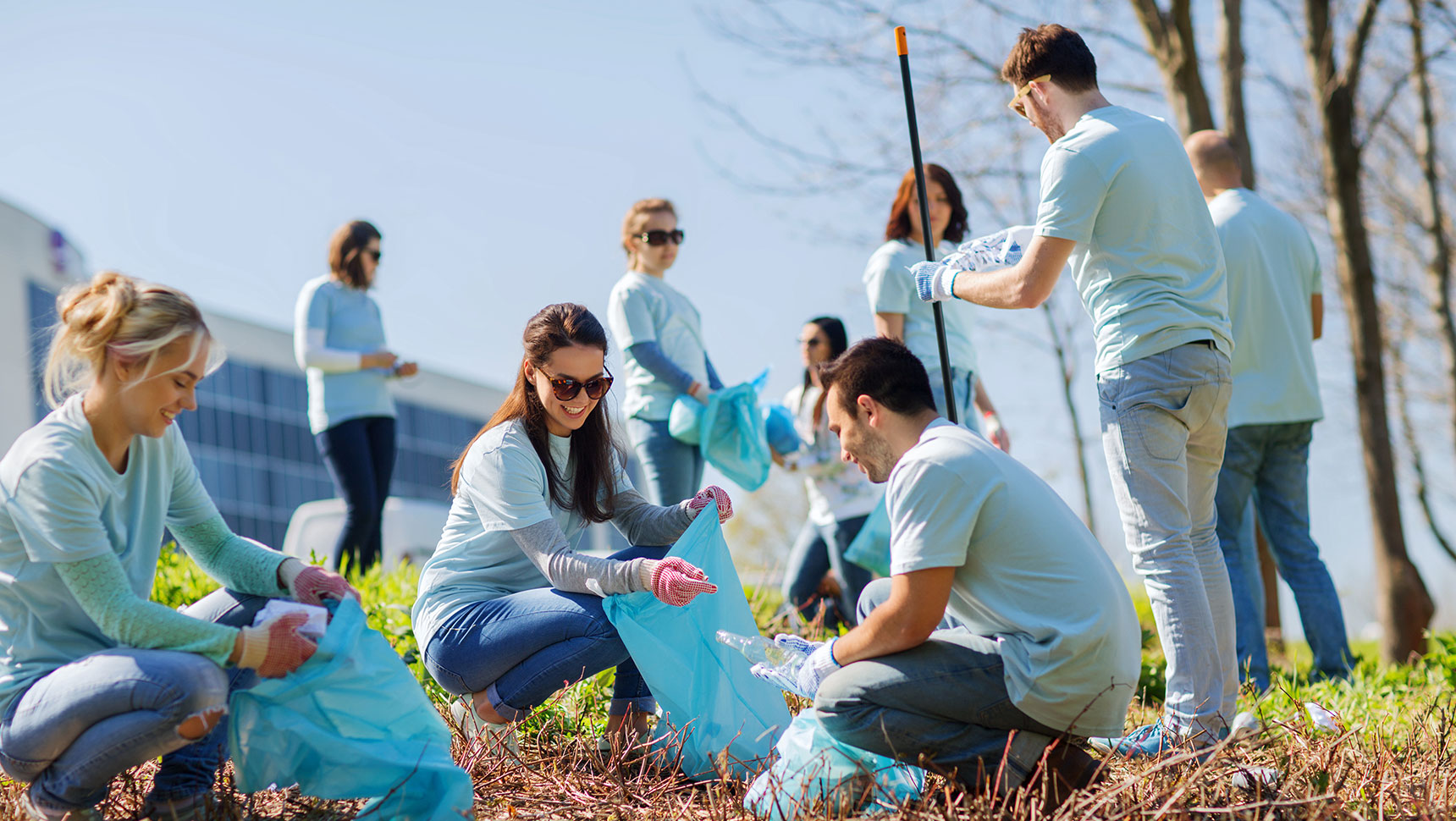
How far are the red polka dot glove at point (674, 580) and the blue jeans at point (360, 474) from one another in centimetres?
278

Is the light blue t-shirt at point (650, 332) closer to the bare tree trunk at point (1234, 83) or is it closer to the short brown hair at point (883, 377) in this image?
the short brown hair at point (883, 377)

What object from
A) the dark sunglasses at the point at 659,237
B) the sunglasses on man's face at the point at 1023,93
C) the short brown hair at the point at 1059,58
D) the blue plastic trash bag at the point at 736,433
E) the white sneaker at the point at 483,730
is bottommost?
the white sneaker at the point at 483,730

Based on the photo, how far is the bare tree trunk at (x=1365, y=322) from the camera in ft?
25.1

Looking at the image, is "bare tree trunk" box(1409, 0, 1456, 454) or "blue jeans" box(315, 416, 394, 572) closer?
"blue jeans" box(315, 416, 394, 572)

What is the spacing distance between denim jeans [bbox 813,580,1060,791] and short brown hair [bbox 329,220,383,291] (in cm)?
369

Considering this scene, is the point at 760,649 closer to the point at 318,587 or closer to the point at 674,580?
the point at 674,580

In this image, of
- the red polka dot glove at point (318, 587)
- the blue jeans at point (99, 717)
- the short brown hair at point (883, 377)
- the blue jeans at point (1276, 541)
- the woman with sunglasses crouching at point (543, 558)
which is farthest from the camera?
the blue jeans at point (1276, 541)

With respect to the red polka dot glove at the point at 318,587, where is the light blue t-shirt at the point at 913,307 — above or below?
above

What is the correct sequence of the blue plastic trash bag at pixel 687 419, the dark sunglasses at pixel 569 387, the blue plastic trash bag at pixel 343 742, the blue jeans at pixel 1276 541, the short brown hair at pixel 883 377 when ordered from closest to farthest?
the blue plastic trash bag at pixel 343 742 < the short brown hair at pixel 883 377 < the dark sunglasses at pixel 569 387 < the blue jeans at pixel 1276 541 < the blue plastic trash bag at pixel 687 419

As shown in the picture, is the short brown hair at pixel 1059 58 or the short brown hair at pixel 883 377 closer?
the short brown hair at pixel 883 377

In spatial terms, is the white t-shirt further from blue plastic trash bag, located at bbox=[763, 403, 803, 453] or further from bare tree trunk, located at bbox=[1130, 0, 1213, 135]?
bare tree trunk, located at bbox=[1130, 0, 1213, 135]

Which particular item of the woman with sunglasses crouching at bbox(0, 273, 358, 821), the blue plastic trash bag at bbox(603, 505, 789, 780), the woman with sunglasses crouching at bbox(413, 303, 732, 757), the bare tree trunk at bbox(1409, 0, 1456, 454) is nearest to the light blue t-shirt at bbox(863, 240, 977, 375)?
the woman with sunglasses crouching at bbox(413, 303, 732, 757)

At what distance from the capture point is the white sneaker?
3.04m

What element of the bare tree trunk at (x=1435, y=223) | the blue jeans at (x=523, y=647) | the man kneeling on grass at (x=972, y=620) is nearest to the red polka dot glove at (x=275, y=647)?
the blue jeans at (x=523, y=647)
